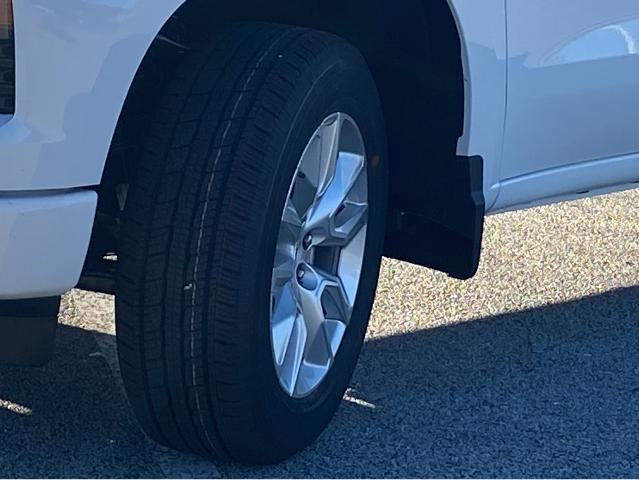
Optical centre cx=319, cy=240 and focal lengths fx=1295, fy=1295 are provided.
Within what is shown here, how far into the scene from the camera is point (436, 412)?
11.0 feet

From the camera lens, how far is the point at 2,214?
229cm

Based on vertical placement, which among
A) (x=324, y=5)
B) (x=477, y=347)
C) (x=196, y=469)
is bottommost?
(x=477, y=347)

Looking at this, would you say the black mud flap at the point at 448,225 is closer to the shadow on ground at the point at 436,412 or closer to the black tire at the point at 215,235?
the shadow on ground at the point at 436,412

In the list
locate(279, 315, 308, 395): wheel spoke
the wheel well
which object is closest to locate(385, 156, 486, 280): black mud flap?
the wheel well

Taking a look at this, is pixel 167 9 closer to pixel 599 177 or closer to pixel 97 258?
pixel 97 258

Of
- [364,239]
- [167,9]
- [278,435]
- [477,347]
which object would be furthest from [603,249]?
[167,9]

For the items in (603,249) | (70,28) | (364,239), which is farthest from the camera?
(603,249)

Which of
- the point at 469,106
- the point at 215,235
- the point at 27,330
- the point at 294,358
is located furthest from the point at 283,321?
the point at 469,106

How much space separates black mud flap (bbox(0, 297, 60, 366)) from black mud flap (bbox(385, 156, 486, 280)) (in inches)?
43.6

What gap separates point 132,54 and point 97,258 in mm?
689

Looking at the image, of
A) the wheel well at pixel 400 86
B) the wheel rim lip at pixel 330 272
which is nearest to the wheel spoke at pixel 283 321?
the wheel rim lip at pixel 330 272

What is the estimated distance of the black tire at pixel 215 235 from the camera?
8.57ft

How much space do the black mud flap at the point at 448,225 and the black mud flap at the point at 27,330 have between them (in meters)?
1.11

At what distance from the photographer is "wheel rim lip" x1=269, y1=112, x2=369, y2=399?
9.50ft
